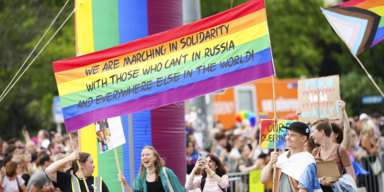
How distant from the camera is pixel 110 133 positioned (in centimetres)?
592

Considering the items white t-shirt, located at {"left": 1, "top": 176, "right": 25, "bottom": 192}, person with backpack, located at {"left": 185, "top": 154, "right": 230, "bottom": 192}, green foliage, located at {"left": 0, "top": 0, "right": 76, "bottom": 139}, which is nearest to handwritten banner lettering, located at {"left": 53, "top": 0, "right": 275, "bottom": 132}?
person with backpack, located at {"left": 185, "top": 154, "right": 230, "bottom": 192}

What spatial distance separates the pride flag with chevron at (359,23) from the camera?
661 centimetres

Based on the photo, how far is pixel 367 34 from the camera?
6656mm

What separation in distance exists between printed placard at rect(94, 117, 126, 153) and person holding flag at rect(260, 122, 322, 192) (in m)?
2.18

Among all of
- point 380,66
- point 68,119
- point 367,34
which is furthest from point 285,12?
point 68,119

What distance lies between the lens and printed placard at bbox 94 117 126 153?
5.79 meters

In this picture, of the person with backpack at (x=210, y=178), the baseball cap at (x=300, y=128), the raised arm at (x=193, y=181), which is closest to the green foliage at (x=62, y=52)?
the person with backpack at (x=210, y=178)

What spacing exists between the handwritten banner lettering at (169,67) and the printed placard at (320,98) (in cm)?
210

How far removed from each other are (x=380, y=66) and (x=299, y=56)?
24.9ft

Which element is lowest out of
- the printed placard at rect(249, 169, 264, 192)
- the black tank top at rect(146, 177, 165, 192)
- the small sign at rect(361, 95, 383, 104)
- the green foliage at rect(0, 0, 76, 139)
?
the printed placard at rect(249, 169, 264, 192)

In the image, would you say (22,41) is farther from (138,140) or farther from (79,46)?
(138,140)

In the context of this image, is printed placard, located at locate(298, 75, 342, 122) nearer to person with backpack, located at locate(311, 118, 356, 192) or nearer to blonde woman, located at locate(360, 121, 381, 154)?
person with backpack, located at locate(311, 118, 356, 192)

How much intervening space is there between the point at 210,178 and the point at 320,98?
2.27m

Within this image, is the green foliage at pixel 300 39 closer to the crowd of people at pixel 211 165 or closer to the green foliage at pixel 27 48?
the green foliage at pixel 27 48
